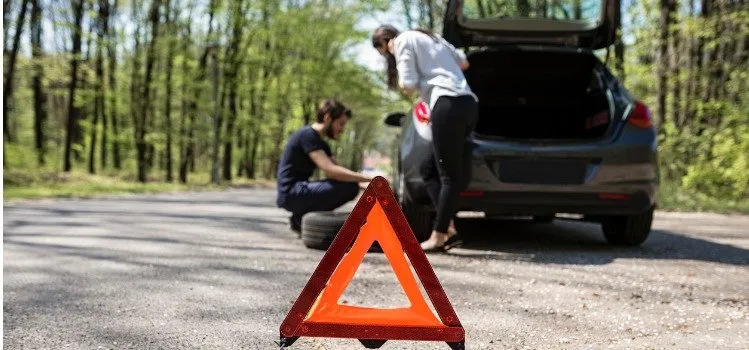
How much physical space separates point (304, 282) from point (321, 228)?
1353 mm

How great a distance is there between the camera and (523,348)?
2445 mm

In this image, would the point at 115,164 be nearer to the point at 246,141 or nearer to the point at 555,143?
the point at 246,141

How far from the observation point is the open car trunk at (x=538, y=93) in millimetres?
5750

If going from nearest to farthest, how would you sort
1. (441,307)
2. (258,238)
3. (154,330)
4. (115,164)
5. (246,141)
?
1. (441,307)
2. (154,330)
3. (258,238)
4. (115,164)
5. (246,141)

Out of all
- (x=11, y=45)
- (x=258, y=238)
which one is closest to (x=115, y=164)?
(x=11, y=45)

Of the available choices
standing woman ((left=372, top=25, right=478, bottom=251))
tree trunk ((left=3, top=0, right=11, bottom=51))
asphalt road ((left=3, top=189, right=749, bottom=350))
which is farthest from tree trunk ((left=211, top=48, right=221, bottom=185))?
standing woman ((left=372, top=25, right=478, bottom=251))

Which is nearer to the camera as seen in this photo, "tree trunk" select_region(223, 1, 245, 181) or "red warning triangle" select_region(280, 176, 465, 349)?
"red warning triangle" select_region(280, 176, 465, 349)

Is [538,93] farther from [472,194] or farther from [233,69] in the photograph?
[233,69]

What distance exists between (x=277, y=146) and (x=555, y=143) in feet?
104

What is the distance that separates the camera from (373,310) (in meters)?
2.17

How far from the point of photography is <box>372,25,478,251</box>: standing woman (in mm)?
4699

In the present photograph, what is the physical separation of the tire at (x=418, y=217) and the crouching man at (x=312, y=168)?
544mm

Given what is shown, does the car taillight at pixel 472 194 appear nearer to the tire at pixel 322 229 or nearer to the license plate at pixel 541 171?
the license plate at pixel 541 171

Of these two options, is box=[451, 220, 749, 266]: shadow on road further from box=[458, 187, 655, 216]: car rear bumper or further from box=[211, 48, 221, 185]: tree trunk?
box=[211, 48, 221, 185]: tree trunk
